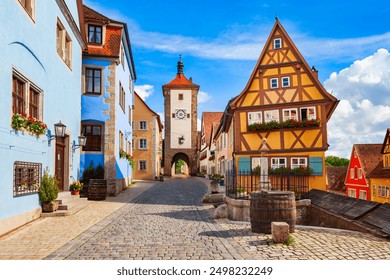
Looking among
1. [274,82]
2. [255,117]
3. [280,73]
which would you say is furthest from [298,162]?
[280,73]

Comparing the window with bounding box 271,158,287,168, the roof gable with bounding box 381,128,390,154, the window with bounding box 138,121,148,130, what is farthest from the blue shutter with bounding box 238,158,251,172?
the window with bounding box 138,121,148,130

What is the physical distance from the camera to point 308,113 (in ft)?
63.2

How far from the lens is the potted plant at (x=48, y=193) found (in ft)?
36.5

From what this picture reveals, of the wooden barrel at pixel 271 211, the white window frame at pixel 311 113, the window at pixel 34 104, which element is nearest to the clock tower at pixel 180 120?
the white window frame at pixel 311 113

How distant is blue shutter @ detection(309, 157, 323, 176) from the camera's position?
18.7 m

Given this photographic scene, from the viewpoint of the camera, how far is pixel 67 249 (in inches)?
270

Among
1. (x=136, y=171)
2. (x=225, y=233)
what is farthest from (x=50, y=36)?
(x=136, y=171)

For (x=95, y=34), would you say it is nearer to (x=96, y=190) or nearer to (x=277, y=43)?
(x=96, y=190)

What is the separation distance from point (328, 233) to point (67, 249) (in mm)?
5835

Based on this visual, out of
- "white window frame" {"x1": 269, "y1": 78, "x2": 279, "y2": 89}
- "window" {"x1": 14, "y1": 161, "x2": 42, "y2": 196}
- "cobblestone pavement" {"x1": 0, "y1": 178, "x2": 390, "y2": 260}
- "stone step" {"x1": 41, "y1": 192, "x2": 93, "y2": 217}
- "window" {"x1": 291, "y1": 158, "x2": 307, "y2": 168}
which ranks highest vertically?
"white window frame" {"x1": 269, "y1": 78, "x2": 279, "y2": 89}

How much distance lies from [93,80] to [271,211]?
13.5 metres

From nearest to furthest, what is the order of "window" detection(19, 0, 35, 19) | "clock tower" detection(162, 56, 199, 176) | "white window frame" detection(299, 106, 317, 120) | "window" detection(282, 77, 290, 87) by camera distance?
"window" detection(19, 0, 35, 19) < "white window frame" detection(299, 106, 317, 120) < "window" detection(282, 77, 290, 87) < "clock tower" detection(162, 56, 199, 176)

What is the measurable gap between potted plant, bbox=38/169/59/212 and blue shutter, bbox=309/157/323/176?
1264 centimetres

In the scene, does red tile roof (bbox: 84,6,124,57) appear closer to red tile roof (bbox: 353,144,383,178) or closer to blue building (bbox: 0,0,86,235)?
blue building (bbox: 0,0,86,235)
